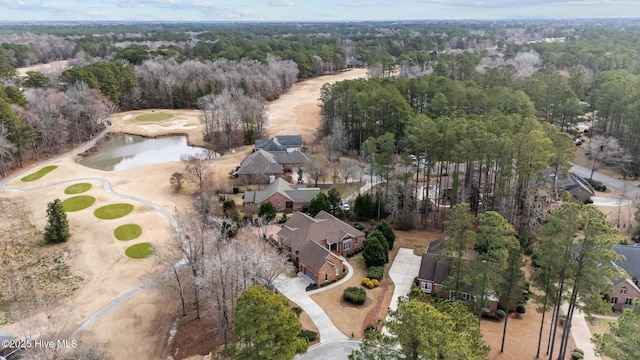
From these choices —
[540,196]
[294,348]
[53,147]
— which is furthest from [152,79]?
[294,348]

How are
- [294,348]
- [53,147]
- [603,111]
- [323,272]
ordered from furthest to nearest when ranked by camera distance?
[53,147], [603,111], [323,272], [294,348]

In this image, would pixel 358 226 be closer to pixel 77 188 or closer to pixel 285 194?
pixel 285 194

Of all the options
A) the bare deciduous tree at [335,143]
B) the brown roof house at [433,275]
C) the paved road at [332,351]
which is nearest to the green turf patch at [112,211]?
the bare deciduous tree at [335,143]

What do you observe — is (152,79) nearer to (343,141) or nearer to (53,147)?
(53,147)

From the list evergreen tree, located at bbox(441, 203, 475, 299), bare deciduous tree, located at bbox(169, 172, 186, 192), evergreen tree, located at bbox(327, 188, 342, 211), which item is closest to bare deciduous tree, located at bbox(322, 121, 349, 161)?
evergreen tree, located at bbox(327, 188, 342, 211)

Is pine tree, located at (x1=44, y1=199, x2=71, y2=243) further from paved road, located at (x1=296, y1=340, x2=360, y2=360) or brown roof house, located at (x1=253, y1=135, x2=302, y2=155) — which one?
brown roof house, located at (x1=253, y1=135, x2=302, y2=155)

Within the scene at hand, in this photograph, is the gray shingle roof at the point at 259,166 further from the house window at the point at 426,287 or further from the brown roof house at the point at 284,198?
the house window at the point at 426,287
